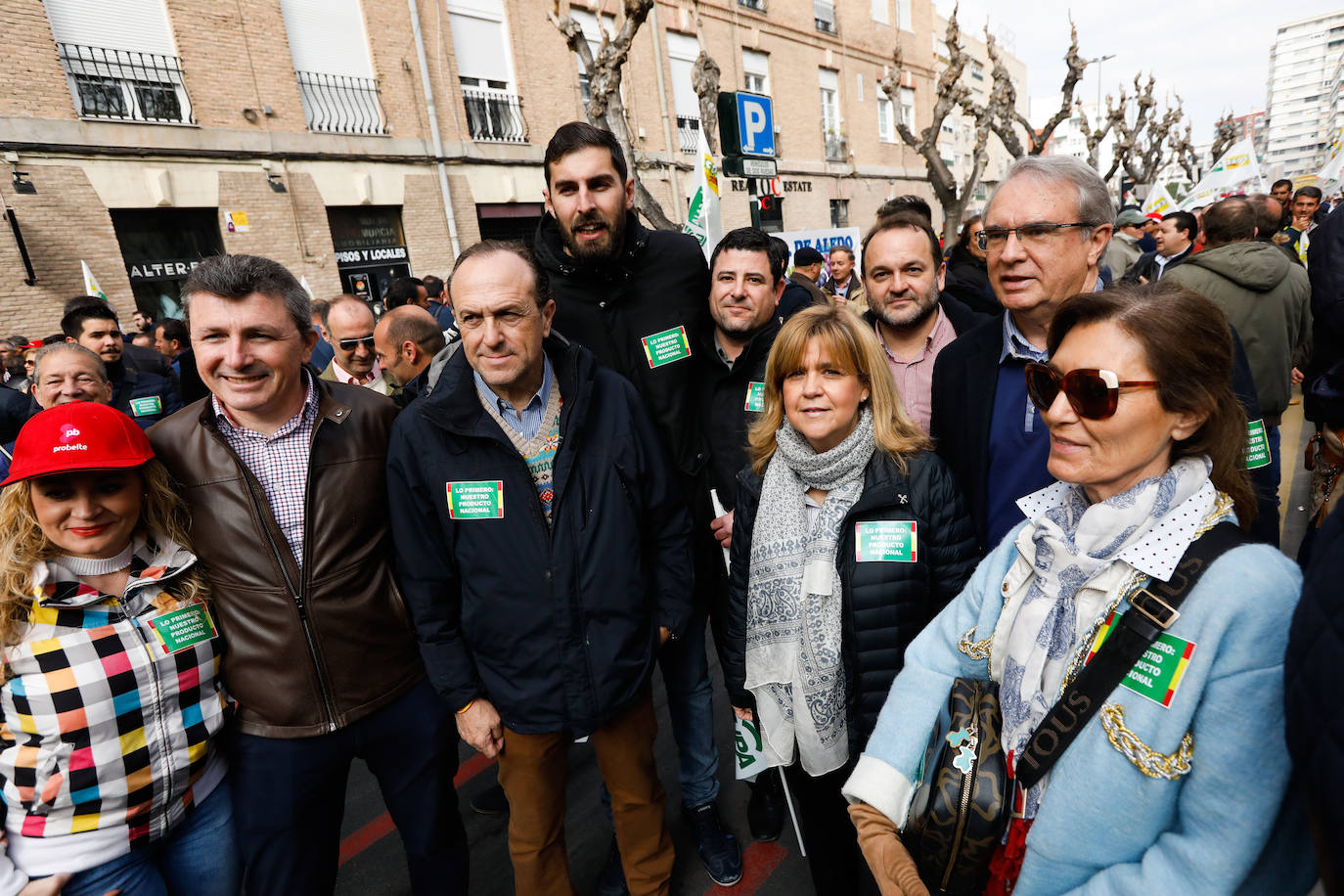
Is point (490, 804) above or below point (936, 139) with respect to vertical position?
below

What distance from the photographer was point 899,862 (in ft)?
4.65

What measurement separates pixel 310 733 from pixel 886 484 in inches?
74.4

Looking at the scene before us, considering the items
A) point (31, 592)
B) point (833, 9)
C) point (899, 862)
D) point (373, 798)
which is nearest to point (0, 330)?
point (373, 798)

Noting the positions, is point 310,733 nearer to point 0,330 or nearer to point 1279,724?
point 1279,724

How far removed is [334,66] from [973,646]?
529 inches

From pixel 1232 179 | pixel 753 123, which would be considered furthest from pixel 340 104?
pixel 1232 179

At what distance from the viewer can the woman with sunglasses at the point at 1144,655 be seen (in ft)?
3.43

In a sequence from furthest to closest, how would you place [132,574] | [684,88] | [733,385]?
[684,88]
[733,385]
[132,574]

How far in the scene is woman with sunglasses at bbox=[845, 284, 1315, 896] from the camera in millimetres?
1045

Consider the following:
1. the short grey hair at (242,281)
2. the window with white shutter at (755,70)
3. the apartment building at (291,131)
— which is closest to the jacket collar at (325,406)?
the short grey hair at (242,281)

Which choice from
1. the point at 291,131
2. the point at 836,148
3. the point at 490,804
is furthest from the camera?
the point at 836,148

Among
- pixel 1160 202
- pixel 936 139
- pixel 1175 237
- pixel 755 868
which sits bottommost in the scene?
pixel 755 868

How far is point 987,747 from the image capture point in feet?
4.45

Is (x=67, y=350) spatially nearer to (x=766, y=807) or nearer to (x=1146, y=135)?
(x=766, y=807)
